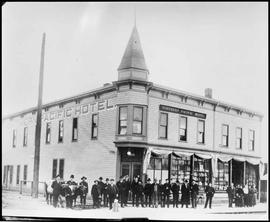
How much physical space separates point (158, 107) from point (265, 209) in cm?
400

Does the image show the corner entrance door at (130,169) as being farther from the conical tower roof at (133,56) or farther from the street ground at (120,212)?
the conical tower roof at (133,56)

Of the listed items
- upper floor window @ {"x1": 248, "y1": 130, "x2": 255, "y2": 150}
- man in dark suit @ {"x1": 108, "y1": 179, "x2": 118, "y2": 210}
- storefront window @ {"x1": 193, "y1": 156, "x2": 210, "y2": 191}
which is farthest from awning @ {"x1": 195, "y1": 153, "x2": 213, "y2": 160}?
man in dark suit @ {"x1": 108, "y1": 179, "x2": 118, "y2": 210}

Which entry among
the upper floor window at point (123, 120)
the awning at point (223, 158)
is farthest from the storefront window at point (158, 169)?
→ the awning at point (223, 158)

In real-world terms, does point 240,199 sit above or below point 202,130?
below

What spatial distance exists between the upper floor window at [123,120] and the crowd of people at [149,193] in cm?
125

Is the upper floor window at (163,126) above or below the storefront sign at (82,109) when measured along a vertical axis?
below

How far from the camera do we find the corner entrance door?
12453 mm

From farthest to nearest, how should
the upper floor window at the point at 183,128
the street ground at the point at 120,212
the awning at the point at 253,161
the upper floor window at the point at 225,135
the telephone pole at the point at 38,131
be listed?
1. the upper floor window at the point at 225,135
2. the upper floor window at the point at 183,128
3. the awning at the point at 253,161
4. the telephone pole at the point at 38,131
5. the street ground at the point at 120,212

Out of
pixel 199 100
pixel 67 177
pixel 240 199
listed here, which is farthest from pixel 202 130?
pixel 67 177

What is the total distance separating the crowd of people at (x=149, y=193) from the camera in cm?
1202

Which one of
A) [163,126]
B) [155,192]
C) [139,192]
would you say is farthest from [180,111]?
[139,192]

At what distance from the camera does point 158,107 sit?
1283cm

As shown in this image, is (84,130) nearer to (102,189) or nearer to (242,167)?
(102,189)

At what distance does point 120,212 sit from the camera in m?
11.8
